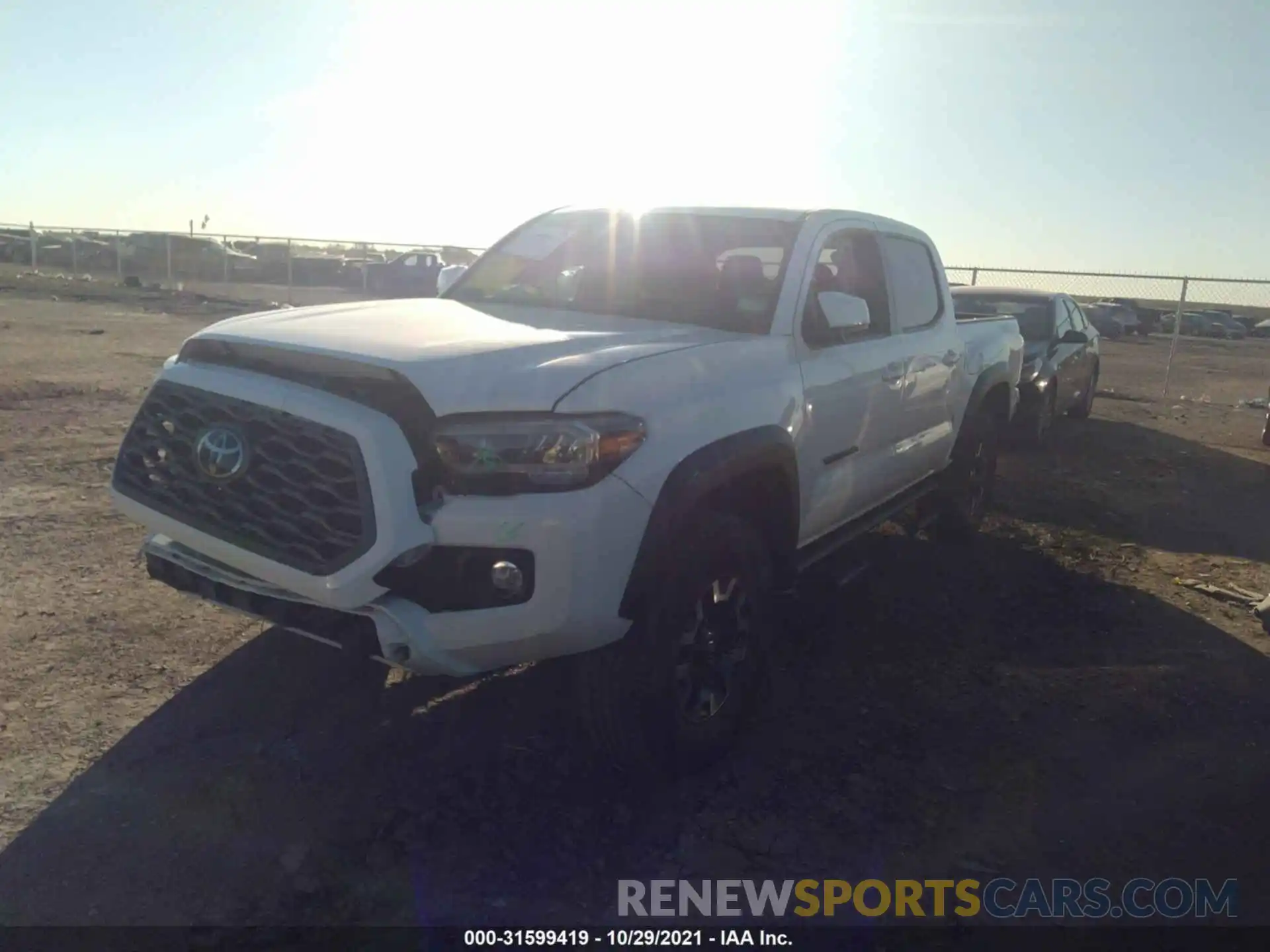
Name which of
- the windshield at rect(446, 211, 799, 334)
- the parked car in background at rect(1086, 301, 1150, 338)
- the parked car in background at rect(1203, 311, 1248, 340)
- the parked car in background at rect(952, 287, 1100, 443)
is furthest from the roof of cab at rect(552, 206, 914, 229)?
the parked car in background at rect(1203, 311, 1248, 340)

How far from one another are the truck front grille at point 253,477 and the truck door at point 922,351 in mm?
3112

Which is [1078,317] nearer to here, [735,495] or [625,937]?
[735,495]

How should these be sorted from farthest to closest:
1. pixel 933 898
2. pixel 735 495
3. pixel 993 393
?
1. pixel 993 393
2. pixel 735 495
3. pixel 933 898

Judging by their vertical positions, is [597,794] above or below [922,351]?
below

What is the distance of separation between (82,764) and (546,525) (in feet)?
6.09

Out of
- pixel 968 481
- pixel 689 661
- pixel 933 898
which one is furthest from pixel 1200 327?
pixel 933 898

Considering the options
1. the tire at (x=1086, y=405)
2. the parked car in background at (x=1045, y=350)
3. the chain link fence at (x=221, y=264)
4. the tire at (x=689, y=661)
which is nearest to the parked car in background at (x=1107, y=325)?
the chain link fence at (x=221, y=264)

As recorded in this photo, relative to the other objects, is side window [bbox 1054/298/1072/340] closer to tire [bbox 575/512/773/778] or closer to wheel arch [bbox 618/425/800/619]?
wheel arch [bbox 618/425/800/619]

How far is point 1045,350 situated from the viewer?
1093cm

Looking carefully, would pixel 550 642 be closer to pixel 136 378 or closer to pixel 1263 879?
pixel 1263 879

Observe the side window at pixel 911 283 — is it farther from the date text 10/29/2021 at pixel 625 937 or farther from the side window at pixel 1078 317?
the side window at pixel 1078 317

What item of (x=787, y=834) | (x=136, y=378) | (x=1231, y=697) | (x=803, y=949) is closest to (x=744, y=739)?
(x=787, y=834)

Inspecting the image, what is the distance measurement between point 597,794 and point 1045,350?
29.4ft

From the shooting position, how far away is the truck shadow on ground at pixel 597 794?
2.97 meters
